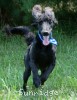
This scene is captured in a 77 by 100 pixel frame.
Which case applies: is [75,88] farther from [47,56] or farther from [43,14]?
[43,14]

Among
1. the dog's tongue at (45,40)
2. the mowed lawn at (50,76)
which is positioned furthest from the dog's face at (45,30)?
the mowed lawn at (50,76)

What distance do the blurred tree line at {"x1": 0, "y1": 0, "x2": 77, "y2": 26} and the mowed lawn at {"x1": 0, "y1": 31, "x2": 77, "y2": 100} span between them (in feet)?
1.87

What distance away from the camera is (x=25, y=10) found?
8.85 metres

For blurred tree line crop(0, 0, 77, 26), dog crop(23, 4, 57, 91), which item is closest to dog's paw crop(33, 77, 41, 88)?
dog crop(23, 4, 57, 91)

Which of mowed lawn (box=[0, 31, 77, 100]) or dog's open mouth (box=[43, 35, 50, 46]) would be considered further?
mowed lawn (box=[0, 31, 77, 100])

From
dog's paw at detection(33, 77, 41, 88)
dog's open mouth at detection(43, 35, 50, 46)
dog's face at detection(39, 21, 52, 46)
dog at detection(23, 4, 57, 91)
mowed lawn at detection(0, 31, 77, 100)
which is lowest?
mowed lawn at detection(0, 31, 77, 100)

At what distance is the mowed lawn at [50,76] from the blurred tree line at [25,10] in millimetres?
570

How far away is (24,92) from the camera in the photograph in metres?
5.36

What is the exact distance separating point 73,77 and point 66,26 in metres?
4.30

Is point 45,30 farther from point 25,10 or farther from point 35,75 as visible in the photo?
point 25,10

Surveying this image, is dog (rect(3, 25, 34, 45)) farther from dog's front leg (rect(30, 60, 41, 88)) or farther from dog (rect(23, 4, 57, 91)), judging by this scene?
dog's front leg (rect(30, 60, 41, 88))

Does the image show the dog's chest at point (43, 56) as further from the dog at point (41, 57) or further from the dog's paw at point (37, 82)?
the dog's paw at point (37, 82)

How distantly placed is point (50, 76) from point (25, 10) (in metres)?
3.05

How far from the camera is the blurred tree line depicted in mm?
8908
